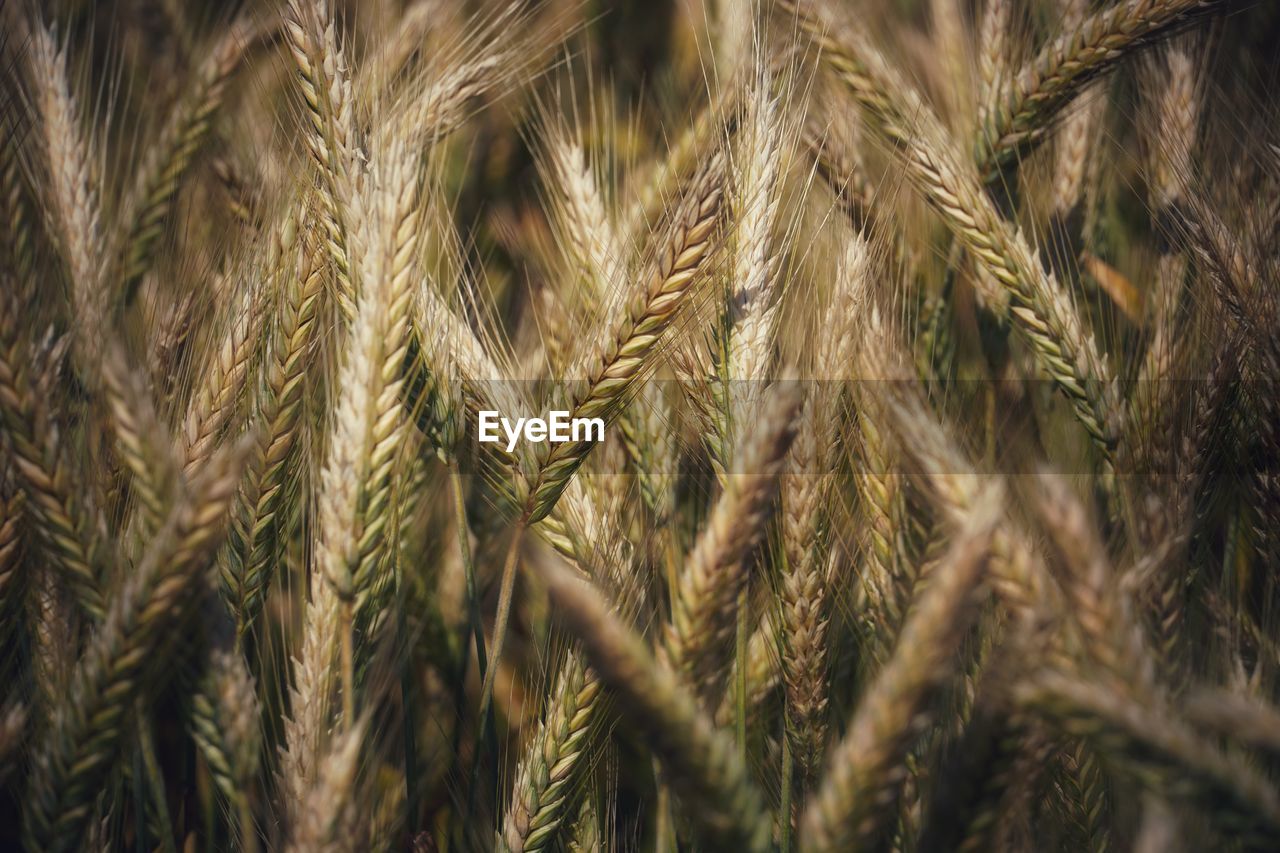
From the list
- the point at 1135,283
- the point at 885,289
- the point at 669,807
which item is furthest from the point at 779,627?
the point at 1135,283

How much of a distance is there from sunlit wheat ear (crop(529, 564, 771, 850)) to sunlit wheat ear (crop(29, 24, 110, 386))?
2.32 feet

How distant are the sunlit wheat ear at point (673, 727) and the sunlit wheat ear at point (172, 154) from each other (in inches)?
45.9

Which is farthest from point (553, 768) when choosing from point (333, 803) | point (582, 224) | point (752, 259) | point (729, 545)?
point (582, 224)

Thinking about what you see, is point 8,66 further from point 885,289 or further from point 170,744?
point 885,289

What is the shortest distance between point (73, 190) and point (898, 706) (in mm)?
1238

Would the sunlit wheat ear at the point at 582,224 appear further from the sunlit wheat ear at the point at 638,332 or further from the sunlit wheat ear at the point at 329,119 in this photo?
the sunlit wheat ear at the point at 329,119

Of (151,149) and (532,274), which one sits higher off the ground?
(151,149)

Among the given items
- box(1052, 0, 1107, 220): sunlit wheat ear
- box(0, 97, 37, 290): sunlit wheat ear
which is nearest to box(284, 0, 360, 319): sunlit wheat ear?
box(0, 97, 37, 290): sunlit wheat ear

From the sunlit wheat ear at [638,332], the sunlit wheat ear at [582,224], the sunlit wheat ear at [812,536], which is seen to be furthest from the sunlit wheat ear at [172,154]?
the sunlit wheat ear at [812,536]

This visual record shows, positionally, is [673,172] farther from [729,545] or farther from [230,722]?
[230,722]

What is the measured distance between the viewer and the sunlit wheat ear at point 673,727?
708 millimetres

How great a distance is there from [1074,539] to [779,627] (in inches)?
16.5

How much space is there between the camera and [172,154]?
1511 millimetres

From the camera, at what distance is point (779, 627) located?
106 centimetres
